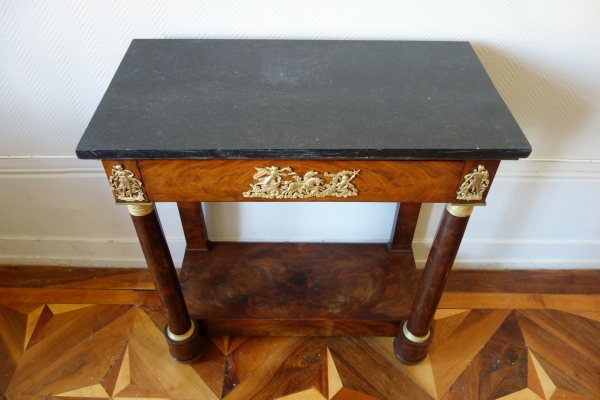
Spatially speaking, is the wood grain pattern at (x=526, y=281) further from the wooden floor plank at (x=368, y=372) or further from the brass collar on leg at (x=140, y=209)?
the brass collar on leg at (x=140, y=209)

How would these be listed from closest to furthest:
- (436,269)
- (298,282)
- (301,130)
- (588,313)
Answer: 1. (301,130)
2. (436,269)
3. (298,282)
4. (588,313)

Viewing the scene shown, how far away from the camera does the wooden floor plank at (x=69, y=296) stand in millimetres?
1382

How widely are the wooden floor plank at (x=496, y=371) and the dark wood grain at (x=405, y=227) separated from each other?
14.2 inches

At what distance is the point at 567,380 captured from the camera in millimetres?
1213

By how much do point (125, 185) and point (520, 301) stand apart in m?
1.23

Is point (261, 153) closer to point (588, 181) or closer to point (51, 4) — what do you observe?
point (51, 4)

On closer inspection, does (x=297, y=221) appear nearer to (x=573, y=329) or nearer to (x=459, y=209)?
(x=459, y=209)

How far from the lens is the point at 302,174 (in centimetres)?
77

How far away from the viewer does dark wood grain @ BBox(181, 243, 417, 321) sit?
3.96 feet

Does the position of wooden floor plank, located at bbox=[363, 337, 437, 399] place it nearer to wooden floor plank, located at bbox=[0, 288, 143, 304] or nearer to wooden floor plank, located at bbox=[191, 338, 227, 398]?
wooden floor plank, located at bbox=[191, 338, 227, 398]

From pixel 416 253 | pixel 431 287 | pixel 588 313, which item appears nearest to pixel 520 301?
pixel 588 313

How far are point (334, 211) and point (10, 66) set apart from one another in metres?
0.90

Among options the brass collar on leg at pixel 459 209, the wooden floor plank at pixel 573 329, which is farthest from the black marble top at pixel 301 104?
the wooden floor plank at pixel 573 329

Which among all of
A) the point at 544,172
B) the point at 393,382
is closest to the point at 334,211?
the point at 393,382
